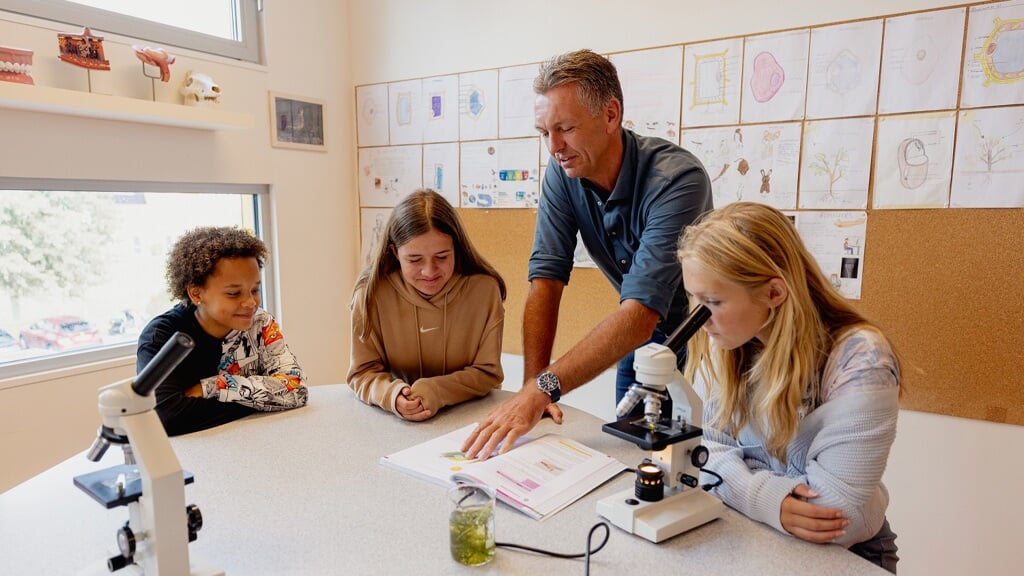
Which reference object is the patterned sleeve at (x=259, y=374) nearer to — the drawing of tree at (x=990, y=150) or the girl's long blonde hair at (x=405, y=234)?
the girl's long blonde hair at (x=405, y=234)

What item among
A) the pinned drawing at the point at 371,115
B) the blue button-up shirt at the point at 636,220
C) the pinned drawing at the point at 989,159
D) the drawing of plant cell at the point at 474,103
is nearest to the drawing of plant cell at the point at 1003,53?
the pinned drawing at the point at 989,159

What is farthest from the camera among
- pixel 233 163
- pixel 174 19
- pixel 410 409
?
pixel 233 163

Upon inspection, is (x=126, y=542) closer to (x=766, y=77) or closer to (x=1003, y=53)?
(x=766, y=77)

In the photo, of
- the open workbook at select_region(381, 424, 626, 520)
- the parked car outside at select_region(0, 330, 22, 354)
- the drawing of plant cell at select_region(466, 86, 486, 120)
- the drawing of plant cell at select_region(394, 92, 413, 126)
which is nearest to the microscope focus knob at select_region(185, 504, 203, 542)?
the open workbook at select_region(381, 424, 626, 520)

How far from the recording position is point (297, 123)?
124 inches

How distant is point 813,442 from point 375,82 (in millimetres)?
2904

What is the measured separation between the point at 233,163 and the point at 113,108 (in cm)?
66

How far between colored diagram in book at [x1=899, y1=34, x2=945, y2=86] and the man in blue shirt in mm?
936

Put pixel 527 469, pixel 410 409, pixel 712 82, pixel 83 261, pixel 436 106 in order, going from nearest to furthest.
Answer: pixel 527 469 → pixel 410 409 → pixel 712 82 → pixel 83 261 → pixel 436 106

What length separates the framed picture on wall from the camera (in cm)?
306

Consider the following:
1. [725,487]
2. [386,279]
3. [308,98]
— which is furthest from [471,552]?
[308,98]

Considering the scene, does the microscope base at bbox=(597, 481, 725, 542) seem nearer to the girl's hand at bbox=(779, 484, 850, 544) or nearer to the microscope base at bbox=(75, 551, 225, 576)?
the girl's hand at bbox=(779, 484, 850, 544)

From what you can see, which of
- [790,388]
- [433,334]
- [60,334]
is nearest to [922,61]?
[790,388]

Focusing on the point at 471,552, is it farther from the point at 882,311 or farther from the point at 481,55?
the point at 481,55
